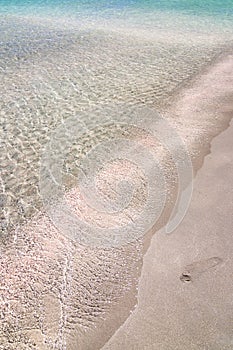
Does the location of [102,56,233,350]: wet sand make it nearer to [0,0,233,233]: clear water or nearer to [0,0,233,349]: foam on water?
[0,0,233,349]: foam on water

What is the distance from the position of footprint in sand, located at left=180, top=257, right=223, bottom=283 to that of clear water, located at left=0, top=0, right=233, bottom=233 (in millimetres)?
2726

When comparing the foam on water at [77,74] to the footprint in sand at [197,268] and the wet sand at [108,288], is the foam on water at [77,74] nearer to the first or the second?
the wet sand at [108,288]

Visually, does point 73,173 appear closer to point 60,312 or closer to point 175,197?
point 175,197

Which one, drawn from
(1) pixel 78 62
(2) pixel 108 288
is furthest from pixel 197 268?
(1) pixel 78 62

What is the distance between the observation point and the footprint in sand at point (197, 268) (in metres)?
4.73

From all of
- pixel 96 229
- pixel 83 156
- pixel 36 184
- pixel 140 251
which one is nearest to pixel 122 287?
pixel 140 251

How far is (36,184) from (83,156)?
119 centimetres

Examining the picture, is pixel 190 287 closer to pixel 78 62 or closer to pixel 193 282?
pixel 193 282

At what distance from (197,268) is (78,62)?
32.4 feet

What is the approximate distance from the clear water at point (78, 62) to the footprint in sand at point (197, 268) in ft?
8.94

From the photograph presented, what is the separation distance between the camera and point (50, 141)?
318 inches

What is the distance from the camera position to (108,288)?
471 centimetres

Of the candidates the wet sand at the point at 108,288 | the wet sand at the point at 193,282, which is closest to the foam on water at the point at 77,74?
the wet sand at the point at 108,288

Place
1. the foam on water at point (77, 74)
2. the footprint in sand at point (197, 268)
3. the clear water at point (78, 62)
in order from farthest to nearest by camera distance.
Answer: the clear water at point (78, 62) < the foam on water at point (77, 74) < the footprint in sand at point (197, 268)
